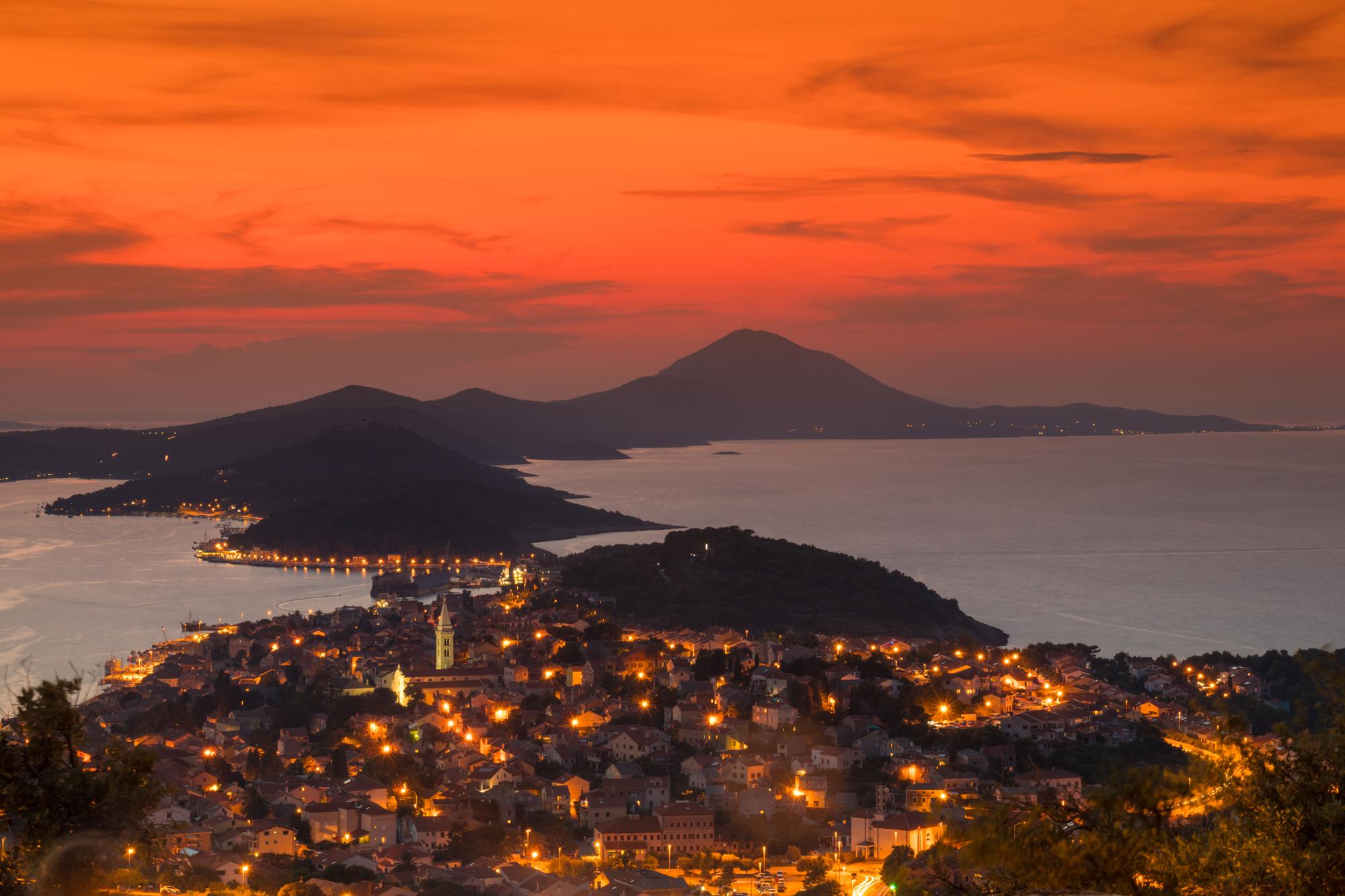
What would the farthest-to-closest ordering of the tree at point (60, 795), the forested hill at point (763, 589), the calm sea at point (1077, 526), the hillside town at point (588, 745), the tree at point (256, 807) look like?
the calm sea at point (1077, 526)
the forested hill at point (763, 589)
the tree at point (256, 807)
the hillside town at point (588, 745)
the tree at point (60, 795)

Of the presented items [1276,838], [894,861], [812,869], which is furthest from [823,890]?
[1276,838]

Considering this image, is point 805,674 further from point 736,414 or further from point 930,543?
→ point 736,414

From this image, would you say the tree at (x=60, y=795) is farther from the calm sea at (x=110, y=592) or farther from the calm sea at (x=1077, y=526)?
the calm sea at (x=1077, y=526)

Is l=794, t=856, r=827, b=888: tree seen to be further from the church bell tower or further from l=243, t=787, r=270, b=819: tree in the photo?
the church bell tower

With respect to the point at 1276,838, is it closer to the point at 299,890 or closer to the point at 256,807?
the point at 299,890

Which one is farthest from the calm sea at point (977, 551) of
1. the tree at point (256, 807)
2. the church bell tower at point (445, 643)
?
the tree at point (256, 807)

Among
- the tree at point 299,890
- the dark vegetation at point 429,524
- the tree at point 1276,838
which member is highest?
the tree at point 1276,838
